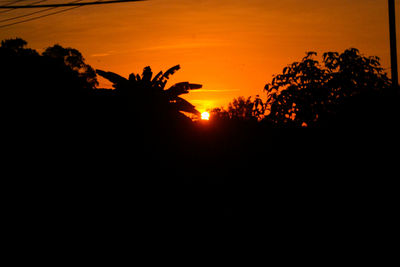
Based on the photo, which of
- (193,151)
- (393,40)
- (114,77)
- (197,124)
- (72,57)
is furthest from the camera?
(72,57)

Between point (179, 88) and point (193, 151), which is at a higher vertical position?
point (179, 88)

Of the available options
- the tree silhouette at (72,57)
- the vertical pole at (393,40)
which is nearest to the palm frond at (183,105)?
A: the vertical pole at (393,40)

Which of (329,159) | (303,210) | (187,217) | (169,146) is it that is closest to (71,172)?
(187,217)

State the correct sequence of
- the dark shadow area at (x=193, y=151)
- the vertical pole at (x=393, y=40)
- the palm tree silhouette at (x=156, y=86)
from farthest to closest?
the palm tree silhouette at (x=156, y=86) → the vertical pole at (x=393, y=40) → the dark shadow area at (x=193, y=151)

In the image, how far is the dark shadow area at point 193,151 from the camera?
12586mm

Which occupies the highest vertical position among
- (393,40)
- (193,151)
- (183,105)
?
(393,40)

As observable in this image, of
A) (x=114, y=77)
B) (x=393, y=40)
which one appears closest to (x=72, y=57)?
(x=114, y=77)

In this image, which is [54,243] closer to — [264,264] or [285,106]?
[264,264]

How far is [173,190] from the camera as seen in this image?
1391 centimetres

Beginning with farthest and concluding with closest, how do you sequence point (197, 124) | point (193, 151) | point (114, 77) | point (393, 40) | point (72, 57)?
point (72, 57)
point (114, 77)
point (197, 124)
point (193, 151)
point (393, 40)

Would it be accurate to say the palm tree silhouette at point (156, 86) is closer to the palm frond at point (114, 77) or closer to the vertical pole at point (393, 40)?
the palm frond at point (114, 77)

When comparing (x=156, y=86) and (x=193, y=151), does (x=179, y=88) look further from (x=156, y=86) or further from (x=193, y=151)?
(x=193, y=151)

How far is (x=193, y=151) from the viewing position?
57.0 ft

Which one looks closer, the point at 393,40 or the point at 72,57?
the point at 393,40
